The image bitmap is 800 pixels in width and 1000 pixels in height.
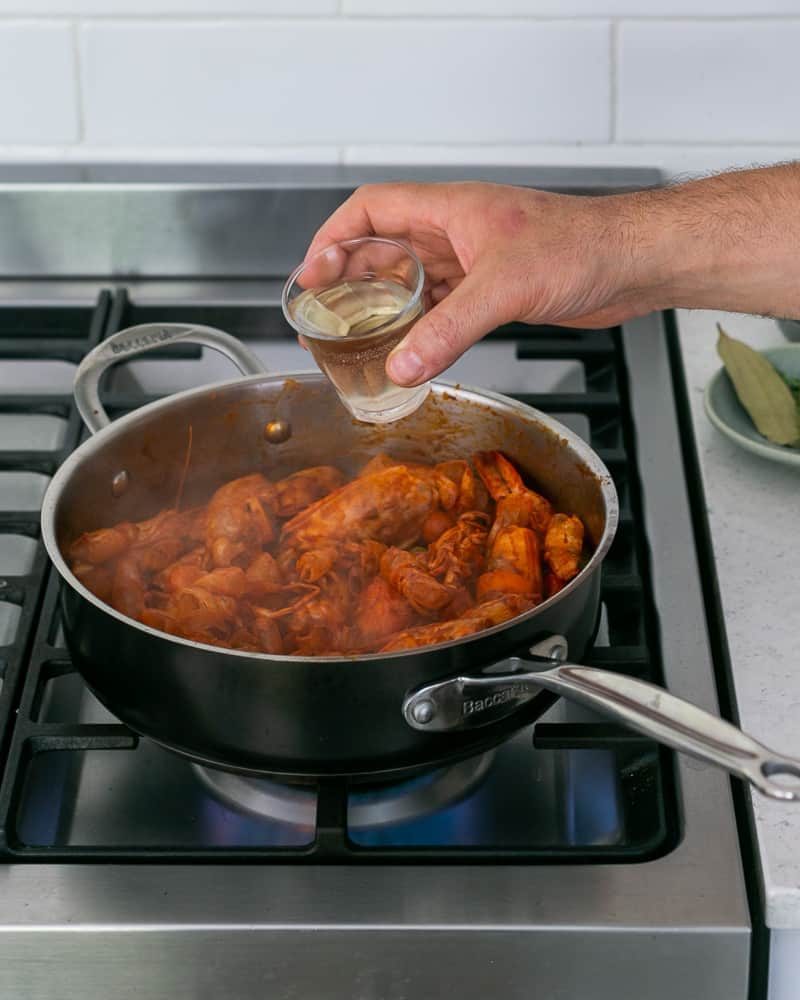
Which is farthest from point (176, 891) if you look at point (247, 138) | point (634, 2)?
point (634, 2)

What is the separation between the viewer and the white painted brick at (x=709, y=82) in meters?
1.77

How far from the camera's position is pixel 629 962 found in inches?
40.5

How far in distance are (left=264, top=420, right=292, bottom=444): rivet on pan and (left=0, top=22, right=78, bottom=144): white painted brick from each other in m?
0.67

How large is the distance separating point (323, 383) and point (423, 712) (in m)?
0.51

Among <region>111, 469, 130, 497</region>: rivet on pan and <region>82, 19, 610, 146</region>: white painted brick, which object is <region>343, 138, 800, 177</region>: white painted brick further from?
<region>111, 469, 130, 497</region>: rivet on pan

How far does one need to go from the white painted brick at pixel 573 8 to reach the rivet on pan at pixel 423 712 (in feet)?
3.55

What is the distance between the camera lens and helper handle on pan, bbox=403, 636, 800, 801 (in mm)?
896

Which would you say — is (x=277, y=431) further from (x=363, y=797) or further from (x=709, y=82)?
(x=709, y=82)

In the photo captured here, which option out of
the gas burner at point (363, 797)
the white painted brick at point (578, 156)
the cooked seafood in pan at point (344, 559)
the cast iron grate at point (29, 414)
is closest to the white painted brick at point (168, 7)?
the white painted brick at point (578, 156)

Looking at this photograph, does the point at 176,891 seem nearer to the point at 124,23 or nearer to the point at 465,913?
the point at 465,913

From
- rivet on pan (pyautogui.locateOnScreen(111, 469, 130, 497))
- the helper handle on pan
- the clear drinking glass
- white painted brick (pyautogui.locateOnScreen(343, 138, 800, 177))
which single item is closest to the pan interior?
rivet on pan (pyautogui.locateOnScreen(111, 469, 130, 497))

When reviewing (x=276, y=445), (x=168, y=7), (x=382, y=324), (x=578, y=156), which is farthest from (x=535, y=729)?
(x=168, y=7)

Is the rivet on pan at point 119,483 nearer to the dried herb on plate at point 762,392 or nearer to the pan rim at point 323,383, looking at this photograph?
the pan rim at point 323,383

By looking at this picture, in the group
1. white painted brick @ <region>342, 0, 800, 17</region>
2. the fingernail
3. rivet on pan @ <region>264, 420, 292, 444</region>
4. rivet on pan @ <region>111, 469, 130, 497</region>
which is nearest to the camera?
the fingernail
